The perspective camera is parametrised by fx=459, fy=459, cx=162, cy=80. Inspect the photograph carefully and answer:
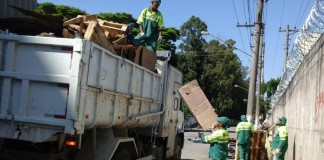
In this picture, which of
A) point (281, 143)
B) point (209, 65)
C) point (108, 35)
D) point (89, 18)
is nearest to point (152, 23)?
point (108, 35)

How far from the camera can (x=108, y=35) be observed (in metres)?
7.81

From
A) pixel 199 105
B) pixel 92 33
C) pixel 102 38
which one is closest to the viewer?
pixel 92 33

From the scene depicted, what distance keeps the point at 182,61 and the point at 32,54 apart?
49981 mm

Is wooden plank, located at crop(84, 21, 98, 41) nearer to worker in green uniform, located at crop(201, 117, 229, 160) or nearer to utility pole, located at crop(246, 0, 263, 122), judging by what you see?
worker in green uniform, located at crop(201, 117, 229, 160)

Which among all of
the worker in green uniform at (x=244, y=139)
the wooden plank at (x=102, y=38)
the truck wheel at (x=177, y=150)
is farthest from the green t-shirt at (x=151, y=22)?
the worker in green uniform at (x=244, y=139)

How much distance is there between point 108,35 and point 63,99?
217 centimetres

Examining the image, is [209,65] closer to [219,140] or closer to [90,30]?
[219,140]

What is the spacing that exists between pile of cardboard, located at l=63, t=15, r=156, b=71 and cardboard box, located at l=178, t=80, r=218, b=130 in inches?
112

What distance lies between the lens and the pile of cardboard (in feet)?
22.2

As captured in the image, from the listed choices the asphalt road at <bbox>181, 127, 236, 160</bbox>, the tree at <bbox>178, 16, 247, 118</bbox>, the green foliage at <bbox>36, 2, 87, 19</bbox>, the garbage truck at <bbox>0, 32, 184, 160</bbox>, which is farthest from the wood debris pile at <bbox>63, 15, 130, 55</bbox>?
the tree at <bbox>178, 16, 247, 118</bbox>

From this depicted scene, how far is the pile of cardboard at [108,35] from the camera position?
6.77 metres

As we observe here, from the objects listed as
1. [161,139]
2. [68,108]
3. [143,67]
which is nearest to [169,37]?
[161,139]

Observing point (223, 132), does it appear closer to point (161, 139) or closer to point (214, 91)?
point (161, 139)

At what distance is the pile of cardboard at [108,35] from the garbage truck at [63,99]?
25cm
